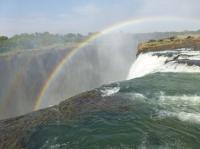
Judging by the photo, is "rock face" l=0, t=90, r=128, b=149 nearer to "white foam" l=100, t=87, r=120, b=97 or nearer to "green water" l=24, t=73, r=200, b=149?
"green water" l=24, t=73, r=200, b=149

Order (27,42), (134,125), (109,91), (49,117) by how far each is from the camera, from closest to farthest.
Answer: (134,125) → (49,117) → (109,91) → (27,42)

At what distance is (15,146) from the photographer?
12.1 meters

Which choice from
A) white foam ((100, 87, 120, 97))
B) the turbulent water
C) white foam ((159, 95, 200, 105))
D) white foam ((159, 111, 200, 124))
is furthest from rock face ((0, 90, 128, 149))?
white foam ((159, 95, 200, 105))

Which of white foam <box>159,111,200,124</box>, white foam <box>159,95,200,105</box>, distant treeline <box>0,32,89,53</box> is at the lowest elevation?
distant treeline <box>0,32,89,53</box>

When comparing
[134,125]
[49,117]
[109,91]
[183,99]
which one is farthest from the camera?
[109,91]

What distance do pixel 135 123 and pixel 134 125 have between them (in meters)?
0.26

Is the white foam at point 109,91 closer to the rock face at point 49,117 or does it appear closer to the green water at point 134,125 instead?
the green water at point 134,125

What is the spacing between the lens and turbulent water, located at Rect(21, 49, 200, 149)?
11.4 meters

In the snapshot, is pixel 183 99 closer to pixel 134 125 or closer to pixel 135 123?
pixel 135 123

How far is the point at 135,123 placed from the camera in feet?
43.5

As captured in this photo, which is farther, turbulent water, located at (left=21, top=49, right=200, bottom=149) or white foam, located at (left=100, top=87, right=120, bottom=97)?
white foam, located at (left=100, top=87, right=120, bottom=97)

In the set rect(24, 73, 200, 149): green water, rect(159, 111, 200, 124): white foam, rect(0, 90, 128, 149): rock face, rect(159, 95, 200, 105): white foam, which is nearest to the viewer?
rect(24, 73, 200, 149): green water

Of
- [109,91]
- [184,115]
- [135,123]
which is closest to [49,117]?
[135,123]

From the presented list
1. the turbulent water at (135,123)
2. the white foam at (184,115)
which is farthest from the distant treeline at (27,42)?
the white foam at (184,115)
